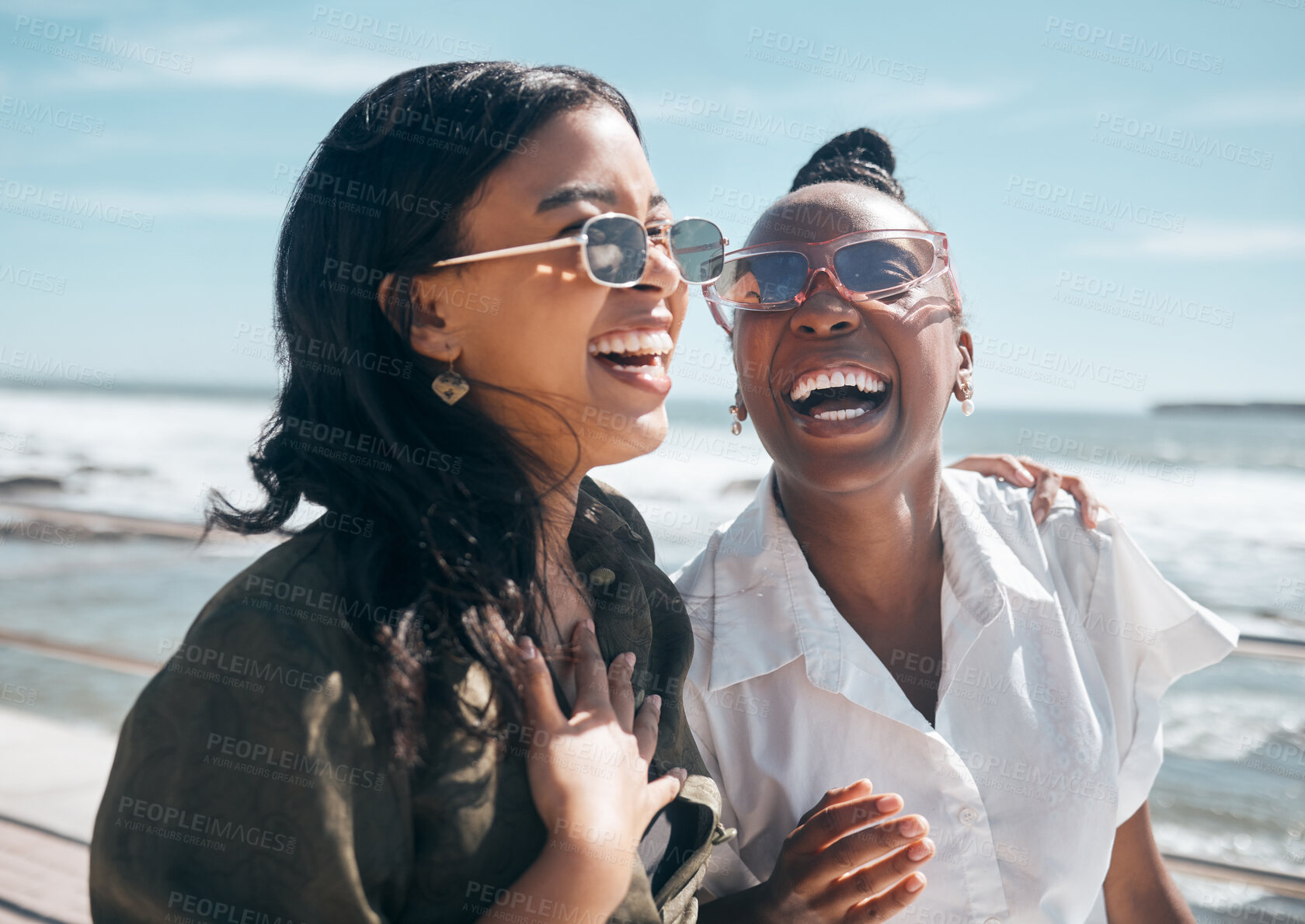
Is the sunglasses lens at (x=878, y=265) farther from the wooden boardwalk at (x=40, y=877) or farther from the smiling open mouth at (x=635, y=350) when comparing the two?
the wooden boardwalk at (x=40, y=877)

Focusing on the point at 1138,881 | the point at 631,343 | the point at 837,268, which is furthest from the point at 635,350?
the point at 1138,881

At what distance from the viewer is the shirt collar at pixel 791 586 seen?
7.59 ft

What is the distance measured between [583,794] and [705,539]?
1233cm

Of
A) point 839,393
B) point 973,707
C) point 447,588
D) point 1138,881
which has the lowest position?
point 1138,881

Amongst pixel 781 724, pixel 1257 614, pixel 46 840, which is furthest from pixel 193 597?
pixel 1257 614

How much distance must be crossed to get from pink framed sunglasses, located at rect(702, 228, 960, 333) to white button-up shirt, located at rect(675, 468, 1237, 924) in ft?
1.76

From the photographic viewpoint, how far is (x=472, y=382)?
1.71m

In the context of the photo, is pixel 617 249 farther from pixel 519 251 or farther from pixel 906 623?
pixel 906 623

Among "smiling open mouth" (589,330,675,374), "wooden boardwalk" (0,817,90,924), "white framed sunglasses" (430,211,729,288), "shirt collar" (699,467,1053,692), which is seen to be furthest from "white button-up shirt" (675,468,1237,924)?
"wooden boardwalk" (0,817,90,924)

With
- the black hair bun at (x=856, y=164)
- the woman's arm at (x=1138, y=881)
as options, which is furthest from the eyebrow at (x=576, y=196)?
the woman's arm at (x=1138, y=881)

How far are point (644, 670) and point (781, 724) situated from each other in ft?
1.89

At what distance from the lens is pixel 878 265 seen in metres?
2.40

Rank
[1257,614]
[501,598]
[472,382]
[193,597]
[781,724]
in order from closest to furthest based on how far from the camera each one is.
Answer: [501,598] → [472,382] → [781,724] → [193,597] → [1257,614]

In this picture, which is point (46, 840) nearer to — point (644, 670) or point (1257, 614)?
point (644, 670)
